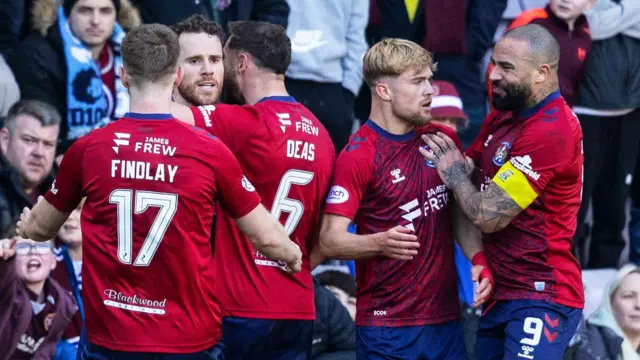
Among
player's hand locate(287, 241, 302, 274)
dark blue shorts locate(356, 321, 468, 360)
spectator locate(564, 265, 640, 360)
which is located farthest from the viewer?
spectator locate(564, 265, 640, 360)

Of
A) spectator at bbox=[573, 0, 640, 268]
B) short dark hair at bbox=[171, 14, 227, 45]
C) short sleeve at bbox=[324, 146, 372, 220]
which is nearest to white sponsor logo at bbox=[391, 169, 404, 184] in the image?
short sleeve at bbox=[324, 146, 372, 220]

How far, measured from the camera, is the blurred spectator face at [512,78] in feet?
24.7

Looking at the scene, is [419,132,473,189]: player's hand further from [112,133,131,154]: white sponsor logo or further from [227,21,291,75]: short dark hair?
[112,133,131,154]: white sponsor logo

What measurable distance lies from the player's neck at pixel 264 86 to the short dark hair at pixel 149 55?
985 millimetres

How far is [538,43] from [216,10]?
3.57 metres

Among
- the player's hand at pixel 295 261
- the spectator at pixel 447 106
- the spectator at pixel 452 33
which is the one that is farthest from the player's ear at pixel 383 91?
the spectator at pixel 452 33

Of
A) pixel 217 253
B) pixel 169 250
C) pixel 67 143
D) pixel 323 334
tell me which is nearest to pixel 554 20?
pixel 323 334

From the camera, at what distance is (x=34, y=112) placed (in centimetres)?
959

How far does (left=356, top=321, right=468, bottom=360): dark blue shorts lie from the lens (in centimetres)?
750

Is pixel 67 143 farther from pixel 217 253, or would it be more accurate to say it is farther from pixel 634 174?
pixel 634 174

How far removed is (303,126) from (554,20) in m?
4.02

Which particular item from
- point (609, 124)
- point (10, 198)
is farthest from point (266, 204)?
point (609, 124)

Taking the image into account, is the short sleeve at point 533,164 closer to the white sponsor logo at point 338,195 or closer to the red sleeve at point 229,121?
the white sponsor logo at point 338,195

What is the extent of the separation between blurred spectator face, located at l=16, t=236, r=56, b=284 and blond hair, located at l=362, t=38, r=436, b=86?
107 inches
